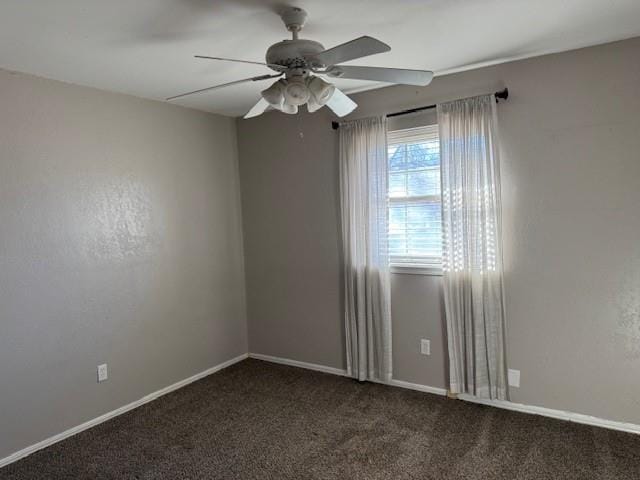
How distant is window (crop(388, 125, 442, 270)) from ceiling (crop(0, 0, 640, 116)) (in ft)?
1.85

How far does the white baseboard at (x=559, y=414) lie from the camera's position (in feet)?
8.82

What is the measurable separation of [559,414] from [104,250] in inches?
130

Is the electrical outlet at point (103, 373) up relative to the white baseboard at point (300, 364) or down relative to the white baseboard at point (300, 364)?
up

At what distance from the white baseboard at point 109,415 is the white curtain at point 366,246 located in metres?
1.28

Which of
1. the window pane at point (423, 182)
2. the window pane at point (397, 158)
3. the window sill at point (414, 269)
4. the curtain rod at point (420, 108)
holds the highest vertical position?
the curtain rod at point (420, 108)

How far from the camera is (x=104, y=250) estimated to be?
10.4 feet

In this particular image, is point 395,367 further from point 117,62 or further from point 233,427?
point 117,62

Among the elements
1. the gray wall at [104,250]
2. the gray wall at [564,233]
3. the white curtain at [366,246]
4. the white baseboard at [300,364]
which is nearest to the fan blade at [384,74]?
the gray wall at [564,233]

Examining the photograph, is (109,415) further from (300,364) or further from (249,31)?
(249,31)

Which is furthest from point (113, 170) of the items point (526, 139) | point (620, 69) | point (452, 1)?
point (620, 69)

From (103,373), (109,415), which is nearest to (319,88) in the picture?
(103,373)

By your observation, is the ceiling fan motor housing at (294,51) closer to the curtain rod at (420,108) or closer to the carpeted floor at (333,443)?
the curtain rod at (420,108)

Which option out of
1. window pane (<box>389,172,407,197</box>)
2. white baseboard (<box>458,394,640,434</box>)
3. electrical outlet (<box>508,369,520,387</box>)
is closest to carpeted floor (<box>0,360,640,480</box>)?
white baseboard (<box>458,394,640,434</box>)

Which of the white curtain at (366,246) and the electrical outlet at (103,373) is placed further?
the white curtain at (366,246)
